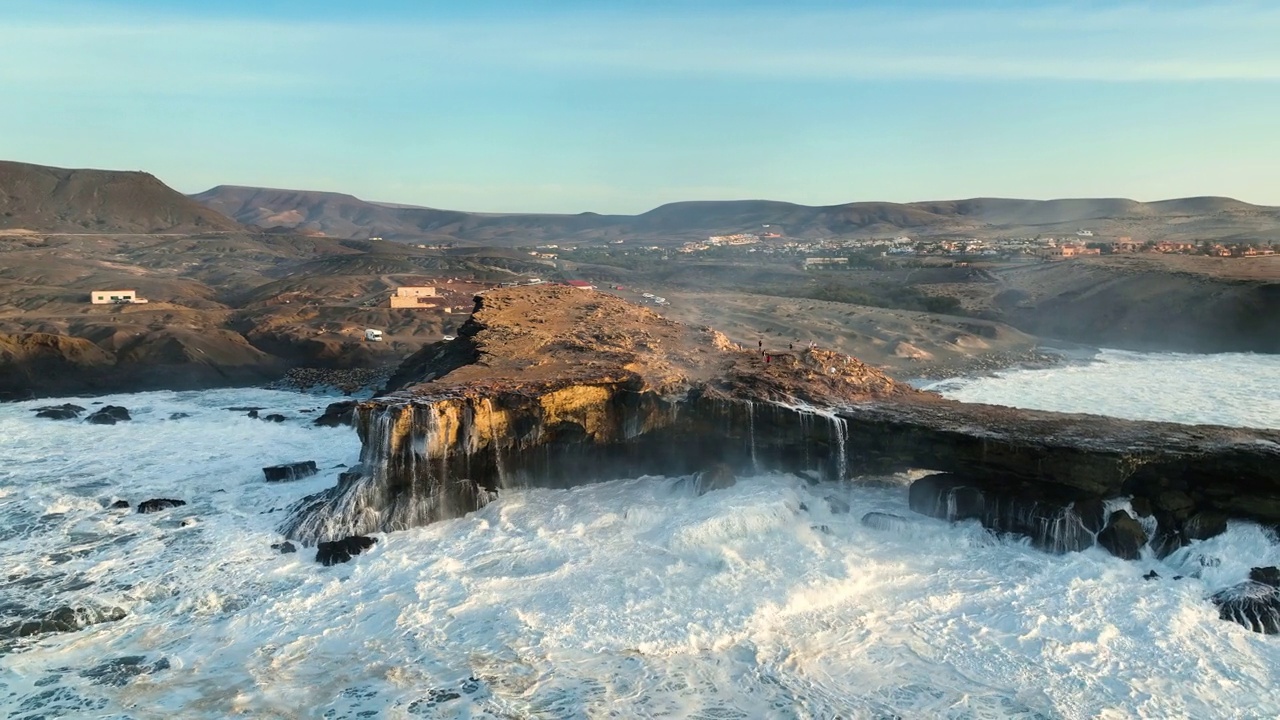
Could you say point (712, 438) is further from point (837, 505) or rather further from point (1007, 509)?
point (1007, 509)

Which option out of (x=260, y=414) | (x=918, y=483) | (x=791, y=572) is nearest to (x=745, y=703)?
(x=791, y=572)

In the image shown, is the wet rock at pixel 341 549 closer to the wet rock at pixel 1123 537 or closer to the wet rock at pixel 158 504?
the wet rock at pixel 158 504

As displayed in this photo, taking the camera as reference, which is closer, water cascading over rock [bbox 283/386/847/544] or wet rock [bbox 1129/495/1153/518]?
wet rock [bbox 1129/495/1153/518]

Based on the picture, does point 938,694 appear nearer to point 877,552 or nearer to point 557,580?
point 877,552

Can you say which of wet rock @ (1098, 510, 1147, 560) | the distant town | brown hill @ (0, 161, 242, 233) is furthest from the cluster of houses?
wet rock @ (1098, 510, 1147, 560)

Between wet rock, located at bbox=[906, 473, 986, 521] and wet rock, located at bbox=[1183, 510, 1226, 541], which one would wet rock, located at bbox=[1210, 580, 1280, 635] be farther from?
wet rock, located at bbox=[906, 473, 986, 521]

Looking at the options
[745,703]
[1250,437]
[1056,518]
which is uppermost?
[1250,437]
